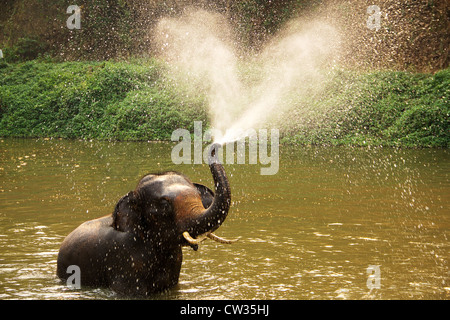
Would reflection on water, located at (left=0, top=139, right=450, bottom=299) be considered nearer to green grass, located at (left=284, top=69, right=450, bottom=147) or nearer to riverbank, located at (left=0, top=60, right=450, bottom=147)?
green grass, located at (left=284, top=69, right=450, bottom=147)

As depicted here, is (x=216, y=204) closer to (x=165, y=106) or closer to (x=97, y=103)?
(x=165, y=106)

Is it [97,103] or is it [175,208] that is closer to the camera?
[175,208]

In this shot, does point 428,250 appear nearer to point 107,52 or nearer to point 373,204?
point 373,204

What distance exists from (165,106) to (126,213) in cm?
1707

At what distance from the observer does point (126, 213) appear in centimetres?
620

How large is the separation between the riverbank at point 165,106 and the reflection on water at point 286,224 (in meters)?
2.27

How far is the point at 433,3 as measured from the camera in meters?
22.3

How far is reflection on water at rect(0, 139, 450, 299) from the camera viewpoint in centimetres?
660

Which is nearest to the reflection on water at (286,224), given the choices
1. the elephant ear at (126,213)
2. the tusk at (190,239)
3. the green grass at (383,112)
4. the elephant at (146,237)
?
the elephant at (146,237)

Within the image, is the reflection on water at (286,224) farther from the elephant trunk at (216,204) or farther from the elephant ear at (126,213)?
the elephant trunk at (216,204)

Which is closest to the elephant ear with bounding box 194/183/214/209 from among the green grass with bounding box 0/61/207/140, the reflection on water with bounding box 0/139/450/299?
the reflection on water with bounding box 0/139/450/299

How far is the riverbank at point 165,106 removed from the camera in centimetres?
1909

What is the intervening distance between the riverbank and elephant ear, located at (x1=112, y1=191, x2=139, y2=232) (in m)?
13.4

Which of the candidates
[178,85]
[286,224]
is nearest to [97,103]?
[178,85]
